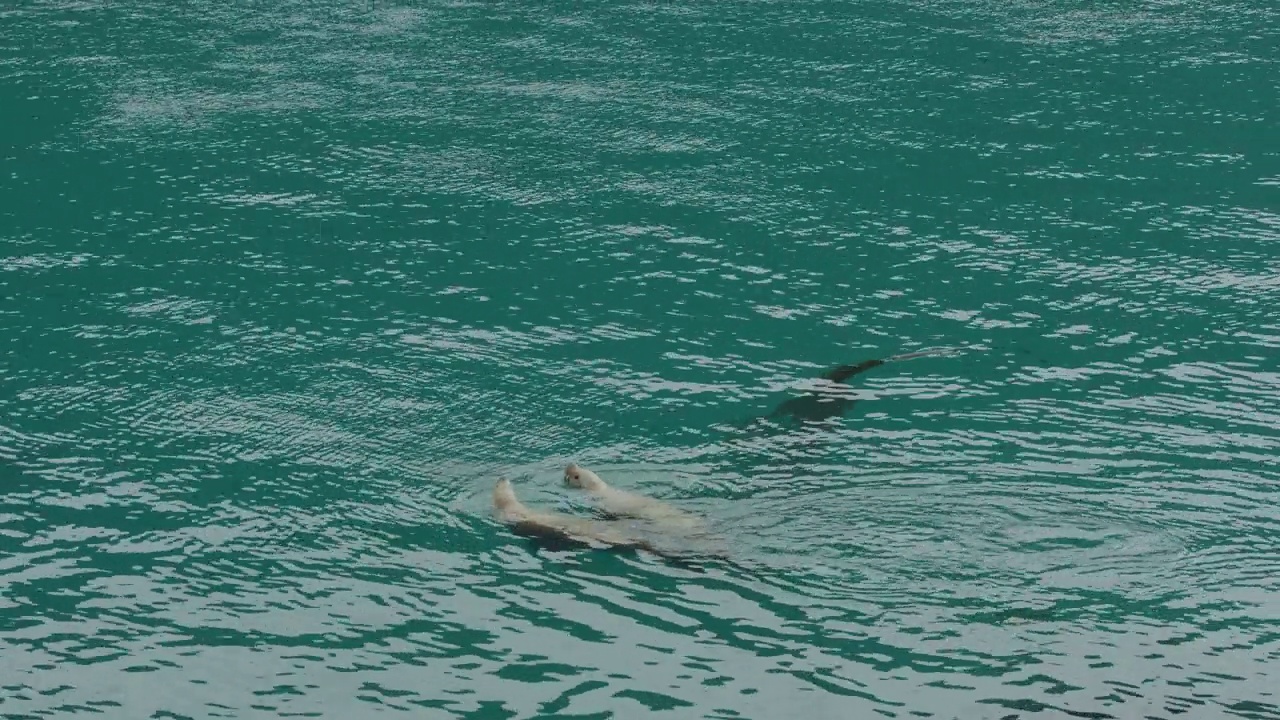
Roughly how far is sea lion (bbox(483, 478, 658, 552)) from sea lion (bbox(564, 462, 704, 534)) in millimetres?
247

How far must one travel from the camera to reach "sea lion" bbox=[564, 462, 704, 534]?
14.7m

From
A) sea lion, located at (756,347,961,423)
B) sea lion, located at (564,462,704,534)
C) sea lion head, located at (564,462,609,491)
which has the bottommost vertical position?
sea lion, located at (564,462,704,534)

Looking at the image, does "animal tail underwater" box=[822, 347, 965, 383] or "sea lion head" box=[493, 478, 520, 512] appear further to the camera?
"animal tail underwater" box=[822, 347, 965, 383]

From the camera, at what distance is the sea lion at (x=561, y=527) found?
14.6 m

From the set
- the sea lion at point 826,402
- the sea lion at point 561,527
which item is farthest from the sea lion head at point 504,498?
the sea lion at point 826,402

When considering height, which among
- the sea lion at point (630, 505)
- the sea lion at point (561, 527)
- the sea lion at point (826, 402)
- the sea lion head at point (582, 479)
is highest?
the sea lion at point (826, 402)

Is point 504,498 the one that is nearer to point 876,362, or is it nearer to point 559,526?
point 559,526

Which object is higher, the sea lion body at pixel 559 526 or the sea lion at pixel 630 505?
the sea lion at pixel 630 505

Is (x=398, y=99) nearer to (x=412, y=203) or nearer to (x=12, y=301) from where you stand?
(x=412, y=203)

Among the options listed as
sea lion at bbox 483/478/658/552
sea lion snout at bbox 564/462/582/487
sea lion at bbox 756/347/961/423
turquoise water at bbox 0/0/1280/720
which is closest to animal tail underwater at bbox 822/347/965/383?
sea lion at bbox 756/347/961/423

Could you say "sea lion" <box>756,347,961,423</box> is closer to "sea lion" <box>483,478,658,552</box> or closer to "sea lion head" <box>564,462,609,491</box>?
"sea lion head" <box>564,462,609,491</box>

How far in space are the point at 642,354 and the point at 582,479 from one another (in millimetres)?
3420

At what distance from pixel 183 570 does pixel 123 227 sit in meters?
8.87

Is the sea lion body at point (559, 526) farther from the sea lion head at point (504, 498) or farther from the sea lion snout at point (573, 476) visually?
the sea lion snout at point (573, 476)
